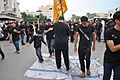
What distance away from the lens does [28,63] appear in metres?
7.34

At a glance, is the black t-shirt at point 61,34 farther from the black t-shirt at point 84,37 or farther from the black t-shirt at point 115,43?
the black t-shirt at point 115,43

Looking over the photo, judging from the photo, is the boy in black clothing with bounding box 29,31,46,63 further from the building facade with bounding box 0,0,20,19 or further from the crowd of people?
the building facade with bounding box 0,0,20,19

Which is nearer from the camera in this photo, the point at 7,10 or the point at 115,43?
the point at 115,43

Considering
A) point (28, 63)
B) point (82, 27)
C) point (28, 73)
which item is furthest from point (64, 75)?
Answer: point (28, 63)

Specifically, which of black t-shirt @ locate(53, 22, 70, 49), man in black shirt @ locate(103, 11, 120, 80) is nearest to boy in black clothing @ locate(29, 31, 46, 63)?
black t-shirt @ locate(53, 22, 70, 49)

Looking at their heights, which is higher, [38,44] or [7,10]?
[7,10]

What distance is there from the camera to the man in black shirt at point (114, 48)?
323 centimetres

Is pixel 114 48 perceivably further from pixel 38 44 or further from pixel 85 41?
pixel 38 44

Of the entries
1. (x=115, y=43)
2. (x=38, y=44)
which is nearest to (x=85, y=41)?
(x=115, y=43)

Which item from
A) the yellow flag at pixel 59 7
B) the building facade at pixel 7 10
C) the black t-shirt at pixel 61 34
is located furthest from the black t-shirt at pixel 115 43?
the building facade at pixel 7 10

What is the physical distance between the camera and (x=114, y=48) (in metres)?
3.20

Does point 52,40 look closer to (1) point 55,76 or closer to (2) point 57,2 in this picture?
(2) point 57,2

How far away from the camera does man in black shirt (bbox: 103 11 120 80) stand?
3.23m

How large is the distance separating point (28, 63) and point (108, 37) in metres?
4.63
